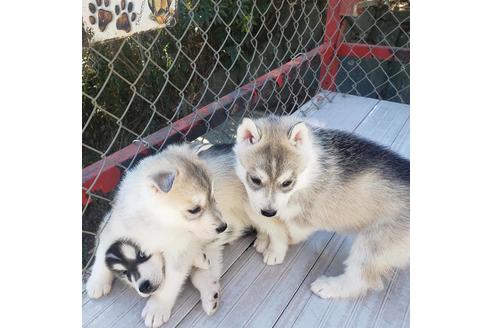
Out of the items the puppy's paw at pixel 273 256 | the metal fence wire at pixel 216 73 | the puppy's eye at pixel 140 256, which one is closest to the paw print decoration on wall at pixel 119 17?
the metal fence wire at pixel 216 73

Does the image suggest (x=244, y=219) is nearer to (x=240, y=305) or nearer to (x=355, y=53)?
(x=240, y=305)

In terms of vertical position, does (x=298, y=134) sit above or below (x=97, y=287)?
above

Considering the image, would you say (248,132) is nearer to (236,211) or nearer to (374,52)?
(236,211)

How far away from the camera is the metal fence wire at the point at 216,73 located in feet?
9.07

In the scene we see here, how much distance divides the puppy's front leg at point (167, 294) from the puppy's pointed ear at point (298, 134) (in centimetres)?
83

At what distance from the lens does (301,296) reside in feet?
6.72

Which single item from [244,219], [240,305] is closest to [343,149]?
[244,219]

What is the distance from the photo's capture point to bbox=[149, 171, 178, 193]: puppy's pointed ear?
1733mm

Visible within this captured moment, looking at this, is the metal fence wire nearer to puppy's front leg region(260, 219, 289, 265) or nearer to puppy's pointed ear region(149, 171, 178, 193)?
puppy's pointed ear region(149, 171, 178, 193)

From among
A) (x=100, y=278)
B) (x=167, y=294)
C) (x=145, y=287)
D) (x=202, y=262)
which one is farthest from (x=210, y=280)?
(x=100, y=278)

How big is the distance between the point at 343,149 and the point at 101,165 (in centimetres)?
138

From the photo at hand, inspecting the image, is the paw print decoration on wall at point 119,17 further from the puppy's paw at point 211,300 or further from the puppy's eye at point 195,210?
the puppy's paw at point 211,300

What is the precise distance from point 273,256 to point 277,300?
0.91 feet

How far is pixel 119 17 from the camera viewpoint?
1906 millimetres
